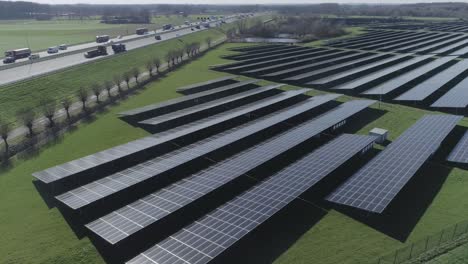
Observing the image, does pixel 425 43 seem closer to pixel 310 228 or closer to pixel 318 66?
pixel 318 66

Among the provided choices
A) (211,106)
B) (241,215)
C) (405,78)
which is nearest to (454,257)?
(241,215)

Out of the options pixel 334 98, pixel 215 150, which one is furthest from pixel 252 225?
pixel 334 98

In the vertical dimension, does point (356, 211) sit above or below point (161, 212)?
below

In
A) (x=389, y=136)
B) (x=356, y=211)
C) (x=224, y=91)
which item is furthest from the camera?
(x=224, y=91)

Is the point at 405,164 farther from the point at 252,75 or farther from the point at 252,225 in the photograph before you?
the point at 252,75

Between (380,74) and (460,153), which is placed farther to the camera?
(380,74)

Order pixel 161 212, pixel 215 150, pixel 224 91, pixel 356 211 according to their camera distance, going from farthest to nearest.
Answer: pixel 224 91
pixel 215 150
pixel 356 211
pixel 161 212

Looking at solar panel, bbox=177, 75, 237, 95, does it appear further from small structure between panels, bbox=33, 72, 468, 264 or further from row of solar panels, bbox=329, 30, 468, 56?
row of solar panels, bbox=329, 30, 468, 56

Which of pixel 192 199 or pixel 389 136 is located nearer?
pixel 192 199
